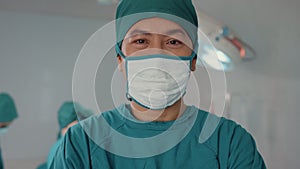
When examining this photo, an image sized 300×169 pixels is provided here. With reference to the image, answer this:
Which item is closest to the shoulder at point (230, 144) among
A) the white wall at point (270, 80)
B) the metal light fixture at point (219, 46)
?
the metal light fixture at point (219, 46)

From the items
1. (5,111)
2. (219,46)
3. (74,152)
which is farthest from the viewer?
(5,111)

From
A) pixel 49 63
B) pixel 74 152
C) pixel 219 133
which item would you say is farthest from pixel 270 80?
pixel 49 63

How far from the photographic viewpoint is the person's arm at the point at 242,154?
0.74 meters

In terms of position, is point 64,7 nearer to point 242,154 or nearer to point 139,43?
point 139,43

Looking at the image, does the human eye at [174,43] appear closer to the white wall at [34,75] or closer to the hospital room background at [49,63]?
the hospital room background at [49,63]

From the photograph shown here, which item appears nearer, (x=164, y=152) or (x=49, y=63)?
(x=164, y=152)

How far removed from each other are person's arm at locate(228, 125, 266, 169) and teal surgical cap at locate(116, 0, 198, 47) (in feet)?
0.83

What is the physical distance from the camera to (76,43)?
10.8 ft

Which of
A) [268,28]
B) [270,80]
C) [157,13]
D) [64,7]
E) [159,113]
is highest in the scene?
[64,7]

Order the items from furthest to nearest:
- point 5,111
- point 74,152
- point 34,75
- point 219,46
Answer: point 34,75 → point 5,111 → point 219,46 → point 74,152

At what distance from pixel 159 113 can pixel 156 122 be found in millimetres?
23

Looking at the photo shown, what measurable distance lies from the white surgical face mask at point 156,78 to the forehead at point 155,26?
0.06 m

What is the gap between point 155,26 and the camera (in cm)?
75

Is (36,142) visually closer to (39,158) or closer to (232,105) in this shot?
(39,158)
